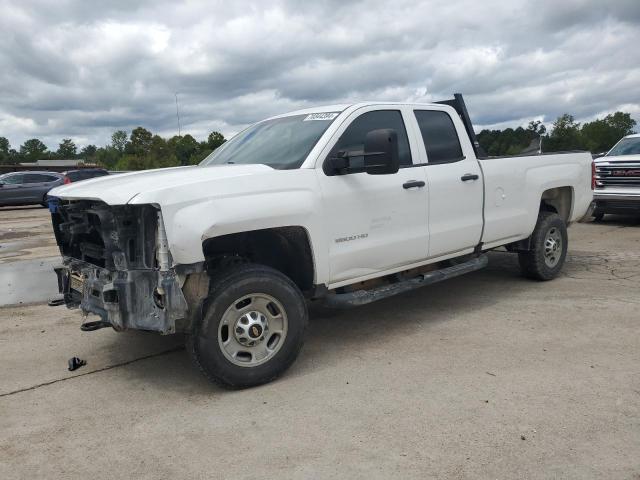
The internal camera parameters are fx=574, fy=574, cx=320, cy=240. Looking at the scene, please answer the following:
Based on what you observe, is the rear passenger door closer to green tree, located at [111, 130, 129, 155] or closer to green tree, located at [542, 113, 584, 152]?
green tree, located at [542, 113, 584, 152]

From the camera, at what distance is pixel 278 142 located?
491cm

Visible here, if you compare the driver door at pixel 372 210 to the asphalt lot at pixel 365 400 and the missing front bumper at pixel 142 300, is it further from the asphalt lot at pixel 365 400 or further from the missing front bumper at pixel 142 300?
the missing front bumper at pixel 142 300

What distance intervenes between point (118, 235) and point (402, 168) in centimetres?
249

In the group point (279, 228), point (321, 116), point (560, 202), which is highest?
point (321, 116)

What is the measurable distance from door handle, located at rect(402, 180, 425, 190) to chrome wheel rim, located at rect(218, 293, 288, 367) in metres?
1.63

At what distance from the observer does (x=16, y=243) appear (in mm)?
12180

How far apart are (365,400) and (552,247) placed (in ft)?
13.4

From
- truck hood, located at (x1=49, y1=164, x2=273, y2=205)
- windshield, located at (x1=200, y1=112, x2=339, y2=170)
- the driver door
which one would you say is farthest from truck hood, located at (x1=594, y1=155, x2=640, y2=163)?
truck hood, located at (x1=49, y1=164, x2=273, y2=205)

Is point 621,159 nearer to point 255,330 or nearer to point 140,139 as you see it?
point 255,330

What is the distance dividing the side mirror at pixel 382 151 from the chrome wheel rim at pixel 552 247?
3.28 meters

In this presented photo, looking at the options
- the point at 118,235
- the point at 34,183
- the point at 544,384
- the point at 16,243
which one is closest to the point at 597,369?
the point at 544,384

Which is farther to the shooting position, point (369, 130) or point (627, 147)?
point (627, 147)

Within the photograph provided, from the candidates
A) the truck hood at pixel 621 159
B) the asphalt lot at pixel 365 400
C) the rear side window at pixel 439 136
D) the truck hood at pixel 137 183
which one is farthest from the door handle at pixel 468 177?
the truck hood at pixel 621 159

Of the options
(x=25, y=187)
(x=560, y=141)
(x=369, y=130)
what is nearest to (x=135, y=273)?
(x=369, y=130)
